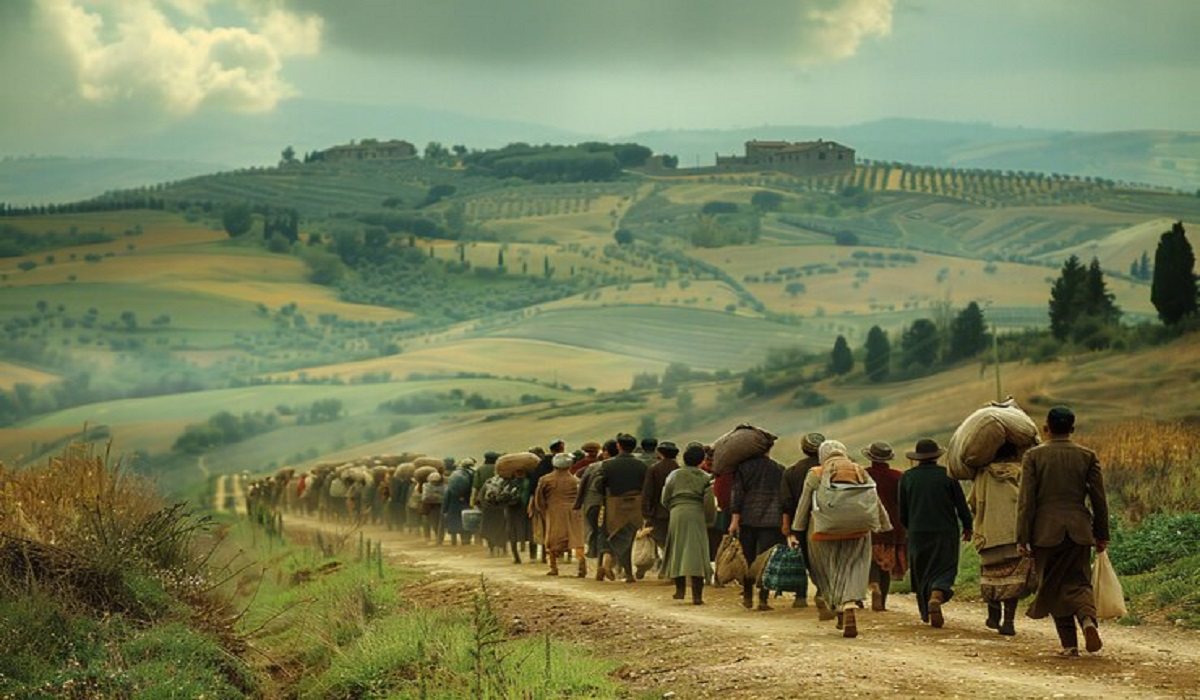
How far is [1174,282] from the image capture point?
94688 mm

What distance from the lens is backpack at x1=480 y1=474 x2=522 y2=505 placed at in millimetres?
27203

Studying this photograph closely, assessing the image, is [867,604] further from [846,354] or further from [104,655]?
[846,354]

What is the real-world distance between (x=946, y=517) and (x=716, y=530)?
5.09 m

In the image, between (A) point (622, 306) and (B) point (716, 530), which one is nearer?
(B) point (716, 530)

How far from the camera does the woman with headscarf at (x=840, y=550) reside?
15758 mm

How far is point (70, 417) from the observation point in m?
132

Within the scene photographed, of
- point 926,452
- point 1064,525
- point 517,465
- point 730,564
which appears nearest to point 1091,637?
point 1064,525

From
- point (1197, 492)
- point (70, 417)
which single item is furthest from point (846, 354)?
point (1197, 492)

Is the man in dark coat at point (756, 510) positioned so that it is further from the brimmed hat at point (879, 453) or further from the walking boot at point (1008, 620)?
the walking boot at point (1008, 620)

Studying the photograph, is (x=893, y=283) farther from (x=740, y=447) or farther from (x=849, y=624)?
(x=849, y=624)

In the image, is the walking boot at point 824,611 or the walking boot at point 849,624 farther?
the walking boot at point 824,611

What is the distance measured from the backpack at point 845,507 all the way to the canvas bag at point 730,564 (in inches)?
137

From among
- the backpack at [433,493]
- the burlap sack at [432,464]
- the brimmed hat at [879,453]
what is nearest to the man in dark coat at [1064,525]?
the brimmed hat at [879,453]

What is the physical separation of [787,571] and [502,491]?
1068cm
